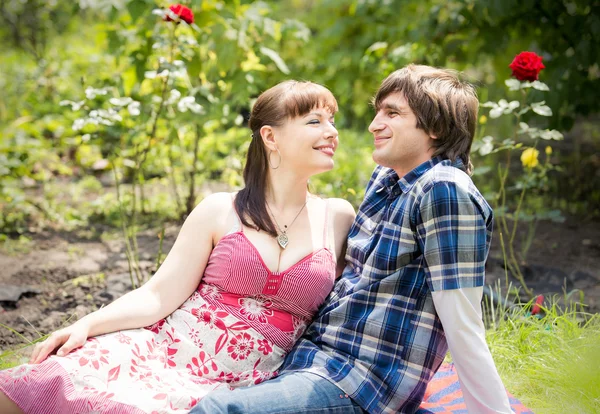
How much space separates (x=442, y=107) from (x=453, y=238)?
0.45 metres

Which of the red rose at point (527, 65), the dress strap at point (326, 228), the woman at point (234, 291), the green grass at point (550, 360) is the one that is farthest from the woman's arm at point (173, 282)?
the red rose at point (527, 65)

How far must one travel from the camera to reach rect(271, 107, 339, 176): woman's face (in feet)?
7.24

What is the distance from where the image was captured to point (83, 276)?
3477 millimetres

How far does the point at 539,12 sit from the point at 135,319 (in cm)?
332

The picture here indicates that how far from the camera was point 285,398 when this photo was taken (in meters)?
1.86

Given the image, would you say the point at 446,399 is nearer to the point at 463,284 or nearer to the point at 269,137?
the point at 463,284

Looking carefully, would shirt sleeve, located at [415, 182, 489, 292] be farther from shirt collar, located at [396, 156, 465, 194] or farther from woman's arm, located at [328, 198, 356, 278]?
woman's arm, located at [328, 198, 356, 278]

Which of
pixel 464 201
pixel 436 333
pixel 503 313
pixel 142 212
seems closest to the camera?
pixel 464 201

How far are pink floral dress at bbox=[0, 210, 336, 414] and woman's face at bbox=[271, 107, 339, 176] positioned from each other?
27 cm

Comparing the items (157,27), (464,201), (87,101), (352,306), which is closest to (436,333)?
(352,306)

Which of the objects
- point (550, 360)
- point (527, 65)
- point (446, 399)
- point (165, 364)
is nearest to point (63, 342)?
point (165, 364)

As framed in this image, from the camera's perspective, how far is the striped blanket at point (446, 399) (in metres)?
2.21

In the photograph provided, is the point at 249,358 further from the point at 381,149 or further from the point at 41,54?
the point at 41,54

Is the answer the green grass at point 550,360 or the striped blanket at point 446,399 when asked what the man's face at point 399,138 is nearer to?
the striped blanket at point 446,399
